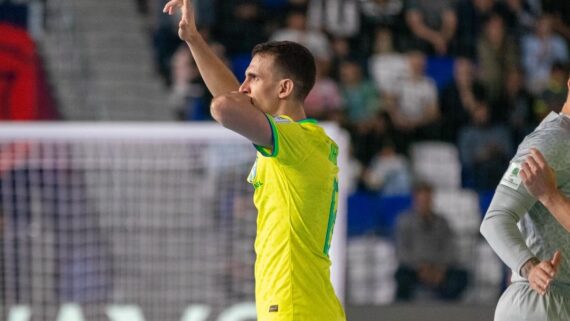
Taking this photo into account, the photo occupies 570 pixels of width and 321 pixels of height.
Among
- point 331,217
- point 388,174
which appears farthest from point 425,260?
point 331,217

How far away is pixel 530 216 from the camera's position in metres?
3.66

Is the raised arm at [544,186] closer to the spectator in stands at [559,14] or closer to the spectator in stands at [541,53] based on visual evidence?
the spectator in stands at [541,53]

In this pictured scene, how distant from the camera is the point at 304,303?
12.3 feet

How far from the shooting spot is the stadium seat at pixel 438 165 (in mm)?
9742

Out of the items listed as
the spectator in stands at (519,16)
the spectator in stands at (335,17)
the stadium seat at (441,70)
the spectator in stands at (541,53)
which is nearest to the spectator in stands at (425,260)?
the stadium seat at (441,70)

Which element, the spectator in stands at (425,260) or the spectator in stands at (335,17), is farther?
the spectator in stands at (335,17)

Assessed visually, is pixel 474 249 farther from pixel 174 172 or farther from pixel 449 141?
pixel 174 172

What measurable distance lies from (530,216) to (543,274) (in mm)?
361

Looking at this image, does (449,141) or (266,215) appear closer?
(266,215)

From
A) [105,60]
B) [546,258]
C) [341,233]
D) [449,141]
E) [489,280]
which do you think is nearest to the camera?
[546,258]

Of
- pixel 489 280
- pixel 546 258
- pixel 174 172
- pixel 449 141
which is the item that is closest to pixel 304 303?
pixel 546 258

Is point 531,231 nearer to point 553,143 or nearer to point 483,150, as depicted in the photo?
point 553,143

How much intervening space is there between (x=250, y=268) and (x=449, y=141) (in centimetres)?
355

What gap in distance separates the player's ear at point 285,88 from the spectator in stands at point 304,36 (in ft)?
20.9
